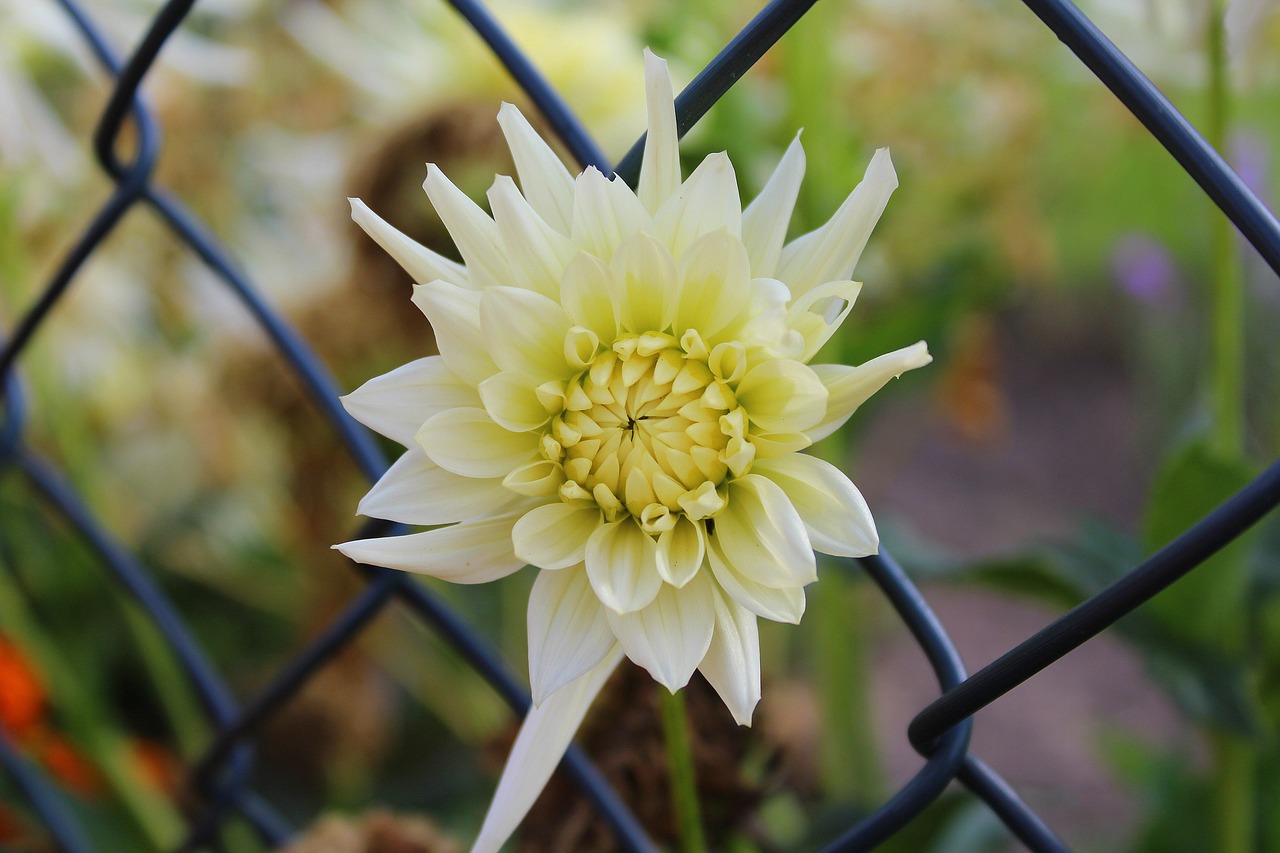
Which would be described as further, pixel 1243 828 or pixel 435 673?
pixel 435 673

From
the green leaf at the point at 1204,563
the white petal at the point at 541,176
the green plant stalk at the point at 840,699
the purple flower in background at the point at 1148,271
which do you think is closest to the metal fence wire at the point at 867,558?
the white petal at the point at 541,176

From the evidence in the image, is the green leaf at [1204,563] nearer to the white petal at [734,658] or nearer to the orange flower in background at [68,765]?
the white petal at [734,658]

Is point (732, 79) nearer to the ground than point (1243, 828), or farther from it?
farther from it

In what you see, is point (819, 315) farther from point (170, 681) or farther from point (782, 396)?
point (170, 681)

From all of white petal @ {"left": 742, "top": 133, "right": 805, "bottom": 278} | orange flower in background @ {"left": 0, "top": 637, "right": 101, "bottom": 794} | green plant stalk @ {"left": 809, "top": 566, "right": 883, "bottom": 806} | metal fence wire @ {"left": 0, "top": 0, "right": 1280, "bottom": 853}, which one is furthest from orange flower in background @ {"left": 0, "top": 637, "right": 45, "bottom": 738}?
white petal @ {"left": 742, "top": 133, "right": 805, "bottom": 278}

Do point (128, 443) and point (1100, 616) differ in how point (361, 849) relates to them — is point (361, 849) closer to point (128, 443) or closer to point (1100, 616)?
point (1100, 616)

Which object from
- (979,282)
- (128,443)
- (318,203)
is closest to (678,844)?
(979,282)
